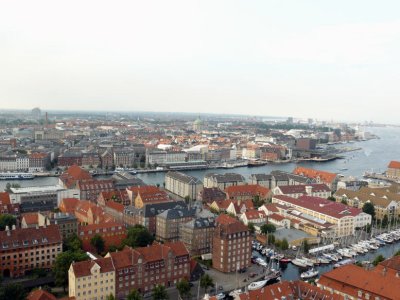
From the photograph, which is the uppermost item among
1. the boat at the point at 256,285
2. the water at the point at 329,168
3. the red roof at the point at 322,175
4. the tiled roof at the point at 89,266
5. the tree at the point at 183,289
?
the tiled roof at the point at 89,266

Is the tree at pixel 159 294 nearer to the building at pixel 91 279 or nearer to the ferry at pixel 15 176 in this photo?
the building at pixel 91 279

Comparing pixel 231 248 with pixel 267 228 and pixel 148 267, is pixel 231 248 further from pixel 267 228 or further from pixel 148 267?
pixel 267 228

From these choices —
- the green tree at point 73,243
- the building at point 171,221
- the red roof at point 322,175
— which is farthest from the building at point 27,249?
the red roof at point 322,175

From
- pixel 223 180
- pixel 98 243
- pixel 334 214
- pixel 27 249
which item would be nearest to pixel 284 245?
pixel 334 214

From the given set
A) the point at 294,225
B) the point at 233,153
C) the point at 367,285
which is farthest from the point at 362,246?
the point at 233,153

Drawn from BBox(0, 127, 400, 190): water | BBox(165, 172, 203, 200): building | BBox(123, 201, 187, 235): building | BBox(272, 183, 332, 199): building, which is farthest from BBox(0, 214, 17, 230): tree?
BBox(272, 183, 332, 199): building
